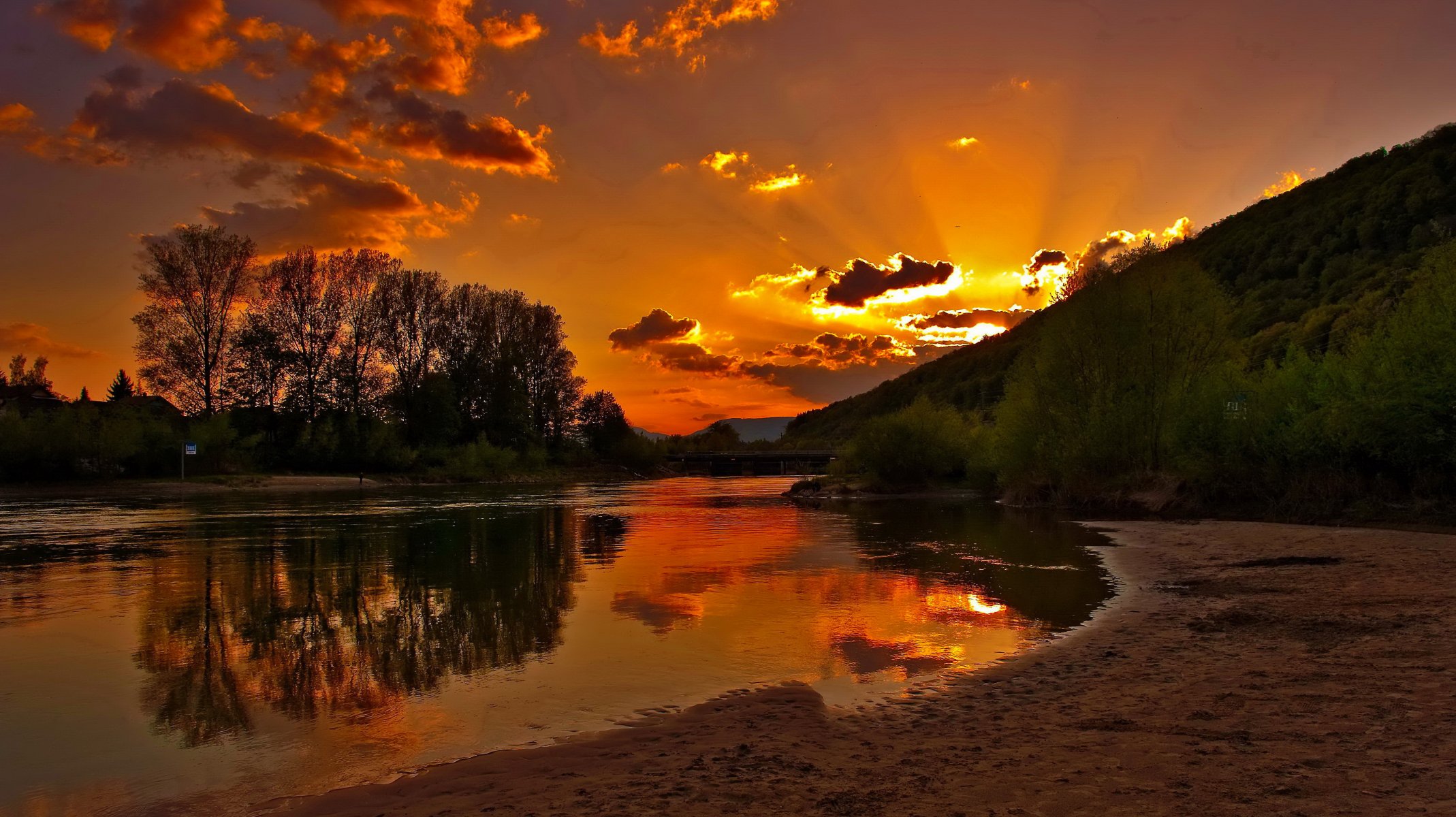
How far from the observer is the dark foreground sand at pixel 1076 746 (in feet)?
18.4

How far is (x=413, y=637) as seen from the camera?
489 inches

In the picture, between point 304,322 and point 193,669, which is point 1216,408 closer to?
point 193,669

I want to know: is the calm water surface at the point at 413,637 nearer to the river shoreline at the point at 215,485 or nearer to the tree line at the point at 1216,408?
the tree line at the point at 1216,408

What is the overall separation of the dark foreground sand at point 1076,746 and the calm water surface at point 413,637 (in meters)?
0.87

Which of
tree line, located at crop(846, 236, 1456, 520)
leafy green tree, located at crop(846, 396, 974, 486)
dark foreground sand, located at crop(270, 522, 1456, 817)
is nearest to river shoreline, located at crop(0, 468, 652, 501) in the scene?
leafy green tree, located at crop(846, 396, 974, 486)

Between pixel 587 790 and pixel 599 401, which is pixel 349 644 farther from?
pixel 599 401

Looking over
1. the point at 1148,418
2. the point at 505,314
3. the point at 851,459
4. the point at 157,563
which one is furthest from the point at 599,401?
the point at 157,563

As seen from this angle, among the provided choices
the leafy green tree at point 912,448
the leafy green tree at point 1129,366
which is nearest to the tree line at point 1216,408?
the leafy green tree at point 1129,366

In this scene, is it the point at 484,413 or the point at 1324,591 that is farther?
the point at 484,413

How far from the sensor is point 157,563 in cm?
2130

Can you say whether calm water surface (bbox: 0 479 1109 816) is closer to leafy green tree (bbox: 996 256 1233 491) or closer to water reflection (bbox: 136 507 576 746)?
water reflection (bbox: 136 507 576 746)

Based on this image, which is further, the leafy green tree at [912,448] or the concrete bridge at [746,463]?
the concrete bridge at [746,463]

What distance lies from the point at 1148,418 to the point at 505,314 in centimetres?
7708

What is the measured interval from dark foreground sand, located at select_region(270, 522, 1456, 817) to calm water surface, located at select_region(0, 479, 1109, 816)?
866 mm
